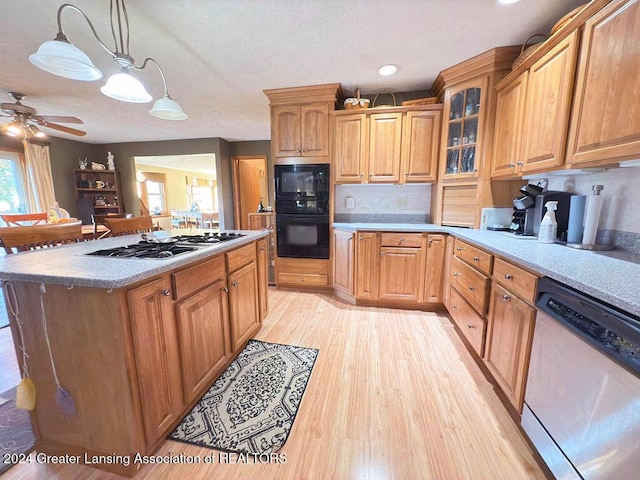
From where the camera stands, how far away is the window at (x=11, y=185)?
170 inches

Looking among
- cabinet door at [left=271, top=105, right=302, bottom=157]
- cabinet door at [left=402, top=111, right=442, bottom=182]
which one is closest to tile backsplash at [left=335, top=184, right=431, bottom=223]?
cabinet door at [left=402, top=111, right=442, bottom=182]

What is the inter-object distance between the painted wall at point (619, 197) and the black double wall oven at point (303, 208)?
2.20 meters

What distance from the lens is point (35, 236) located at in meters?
1.60

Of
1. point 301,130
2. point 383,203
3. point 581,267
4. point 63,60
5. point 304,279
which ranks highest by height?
point 301,130

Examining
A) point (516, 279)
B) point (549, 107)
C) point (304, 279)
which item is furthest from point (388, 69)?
point (304, 279)

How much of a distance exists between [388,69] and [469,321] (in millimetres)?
2390

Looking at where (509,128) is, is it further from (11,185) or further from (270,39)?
(11,185)

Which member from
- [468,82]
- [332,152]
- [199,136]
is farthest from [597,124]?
[199,136]

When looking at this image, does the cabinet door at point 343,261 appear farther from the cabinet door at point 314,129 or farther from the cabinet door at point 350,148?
the cabinet door at point 314,129

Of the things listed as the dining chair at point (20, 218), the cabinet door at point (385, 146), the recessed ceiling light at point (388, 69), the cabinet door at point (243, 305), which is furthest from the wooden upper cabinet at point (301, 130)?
the dining chair at point (20, 218)

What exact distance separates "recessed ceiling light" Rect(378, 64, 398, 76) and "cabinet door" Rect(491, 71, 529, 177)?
0.96m

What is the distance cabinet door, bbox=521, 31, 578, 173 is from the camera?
1485 millimetres

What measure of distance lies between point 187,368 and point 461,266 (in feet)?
6.83

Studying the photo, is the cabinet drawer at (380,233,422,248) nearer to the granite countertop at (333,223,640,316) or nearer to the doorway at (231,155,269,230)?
the granite countertop at (333,223,640,316)
